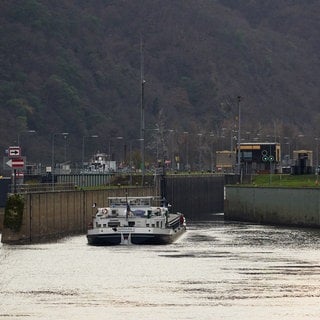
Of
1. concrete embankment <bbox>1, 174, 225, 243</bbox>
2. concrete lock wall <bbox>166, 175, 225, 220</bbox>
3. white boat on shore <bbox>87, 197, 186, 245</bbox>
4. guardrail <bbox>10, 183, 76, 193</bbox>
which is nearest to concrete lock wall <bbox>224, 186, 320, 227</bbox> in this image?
concrete embankment <bbox>1, 174, 225, 243</bbox>

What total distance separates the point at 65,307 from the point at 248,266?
963 inches

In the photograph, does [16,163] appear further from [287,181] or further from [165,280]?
[287,181]

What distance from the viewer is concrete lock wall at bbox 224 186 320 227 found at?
5802 inches

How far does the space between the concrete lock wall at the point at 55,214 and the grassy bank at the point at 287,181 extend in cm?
1971

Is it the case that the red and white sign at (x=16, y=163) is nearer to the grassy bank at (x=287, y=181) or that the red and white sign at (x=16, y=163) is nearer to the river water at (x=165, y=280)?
the river water at (x=165, y=280)

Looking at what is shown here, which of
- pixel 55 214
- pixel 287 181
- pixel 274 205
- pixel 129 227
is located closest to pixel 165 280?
pixel 129 227

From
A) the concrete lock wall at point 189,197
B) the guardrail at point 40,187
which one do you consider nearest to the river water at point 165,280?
the guardrail at point 40,187

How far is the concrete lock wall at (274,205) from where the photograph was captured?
147 meters

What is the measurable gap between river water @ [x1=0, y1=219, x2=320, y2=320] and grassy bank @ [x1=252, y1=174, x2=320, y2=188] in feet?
109

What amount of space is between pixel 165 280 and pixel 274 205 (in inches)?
2579

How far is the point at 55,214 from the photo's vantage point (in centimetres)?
13050

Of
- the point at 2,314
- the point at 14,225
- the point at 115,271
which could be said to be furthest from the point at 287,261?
the point at 2,314

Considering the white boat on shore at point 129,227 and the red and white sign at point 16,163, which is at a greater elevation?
the red and white sign at point 16,163

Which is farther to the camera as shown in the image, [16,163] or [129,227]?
[129,227]
